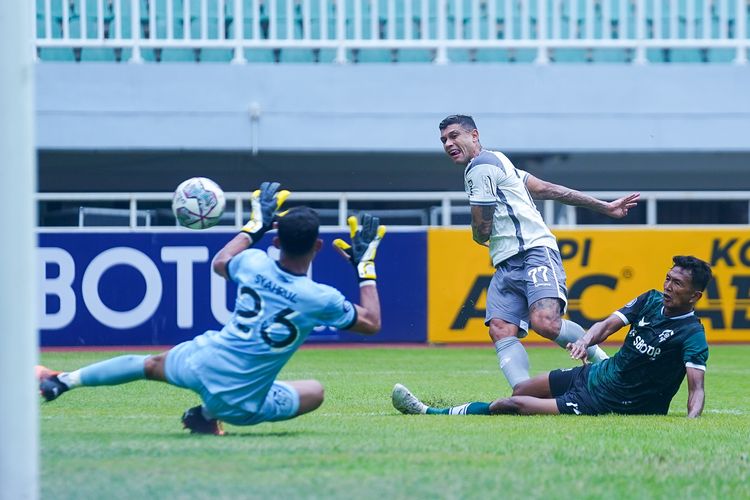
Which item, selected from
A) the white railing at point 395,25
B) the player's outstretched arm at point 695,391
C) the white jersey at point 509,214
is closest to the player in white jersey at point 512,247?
the white jersey at point 509,214

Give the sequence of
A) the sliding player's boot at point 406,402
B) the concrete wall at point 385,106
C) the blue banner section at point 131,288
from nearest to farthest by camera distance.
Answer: the sliding player's boot at point 406,402
the blue banner section at point 131,288
the concrete wall at point 385,106

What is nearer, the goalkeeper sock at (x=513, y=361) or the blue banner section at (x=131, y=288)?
the goalkeeper sock at (x=513, y=361)

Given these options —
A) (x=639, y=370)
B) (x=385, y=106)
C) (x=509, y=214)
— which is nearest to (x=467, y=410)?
(x=639, y=370)

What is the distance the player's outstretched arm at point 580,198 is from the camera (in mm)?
8242

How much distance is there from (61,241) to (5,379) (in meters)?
10.8

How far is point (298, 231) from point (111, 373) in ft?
3.96

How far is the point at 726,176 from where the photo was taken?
20125 mm

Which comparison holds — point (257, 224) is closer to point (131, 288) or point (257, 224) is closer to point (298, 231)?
point (298, 231)

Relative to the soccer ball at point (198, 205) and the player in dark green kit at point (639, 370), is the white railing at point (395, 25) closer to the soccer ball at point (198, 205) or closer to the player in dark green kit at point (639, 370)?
the soccer ball at point (198, 205)

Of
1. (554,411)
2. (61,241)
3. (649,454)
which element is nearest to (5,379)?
(649,454)

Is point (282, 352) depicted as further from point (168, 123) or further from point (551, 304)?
point (168, 123)

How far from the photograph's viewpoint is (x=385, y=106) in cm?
1789

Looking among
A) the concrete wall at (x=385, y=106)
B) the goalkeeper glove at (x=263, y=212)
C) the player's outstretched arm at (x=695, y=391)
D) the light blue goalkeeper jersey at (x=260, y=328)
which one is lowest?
the player's outstretched arm at (x=695, y=391)

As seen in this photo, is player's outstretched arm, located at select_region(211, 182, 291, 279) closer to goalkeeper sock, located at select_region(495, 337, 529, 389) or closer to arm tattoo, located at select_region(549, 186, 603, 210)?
goalkeeper sock, located at select_region(495, 337, 529, 389)
